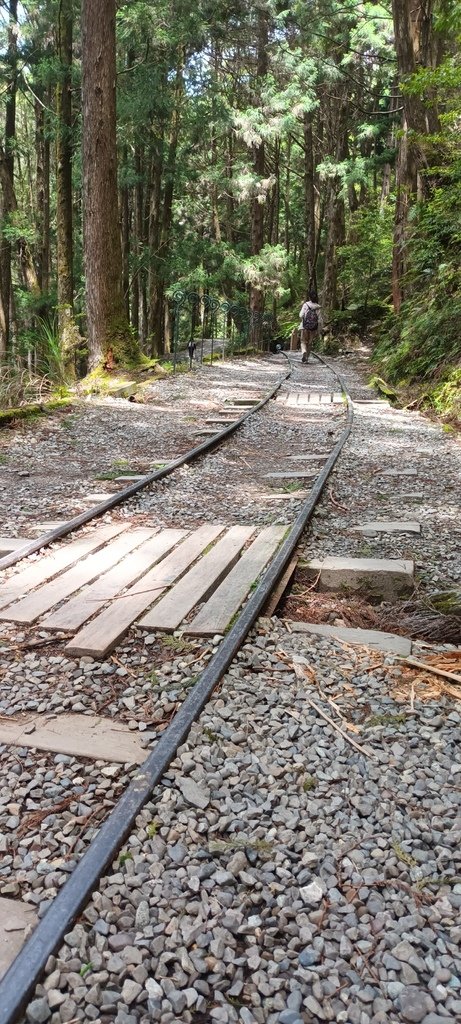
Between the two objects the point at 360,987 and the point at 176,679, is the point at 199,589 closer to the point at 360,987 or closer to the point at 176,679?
the point at 176,679

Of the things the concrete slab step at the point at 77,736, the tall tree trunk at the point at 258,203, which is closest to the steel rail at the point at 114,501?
the concrete slab step at the point at 77,736

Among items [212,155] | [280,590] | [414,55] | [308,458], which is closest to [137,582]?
[280,590]

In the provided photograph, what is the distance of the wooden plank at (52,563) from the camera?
3.54 meters

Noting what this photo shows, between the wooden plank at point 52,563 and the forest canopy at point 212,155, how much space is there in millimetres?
6607

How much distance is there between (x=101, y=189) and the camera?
10711mm

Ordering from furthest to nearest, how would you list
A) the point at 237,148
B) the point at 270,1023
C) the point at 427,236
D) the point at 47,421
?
the point at 237,148 < the point at 427,236 < the point at 47,421 < the point at 270,1023

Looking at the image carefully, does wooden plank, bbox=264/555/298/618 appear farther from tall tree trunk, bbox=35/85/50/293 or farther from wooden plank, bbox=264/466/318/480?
tall tree trunk, bbox=35/85/50/293

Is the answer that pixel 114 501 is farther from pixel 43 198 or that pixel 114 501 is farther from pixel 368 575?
pixel 43 198

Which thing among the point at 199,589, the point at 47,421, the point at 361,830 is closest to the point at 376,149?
the point at 47,421

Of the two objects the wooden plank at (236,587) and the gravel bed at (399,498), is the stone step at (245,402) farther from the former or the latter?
the wooden plank at (236,587)

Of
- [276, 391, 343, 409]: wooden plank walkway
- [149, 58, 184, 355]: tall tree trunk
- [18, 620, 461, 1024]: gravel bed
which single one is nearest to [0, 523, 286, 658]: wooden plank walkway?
[18, 620, 461, 1024]: gravel bed

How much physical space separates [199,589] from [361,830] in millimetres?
1801

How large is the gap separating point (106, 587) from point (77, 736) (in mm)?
1320

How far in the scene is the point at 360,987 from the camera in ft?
4.85
